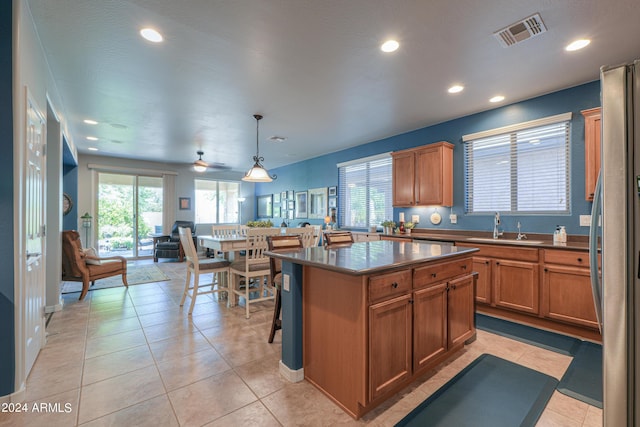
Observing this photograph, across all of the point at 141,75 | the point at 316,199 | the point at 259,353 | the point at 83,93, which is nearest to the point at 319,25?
the point at 141,75

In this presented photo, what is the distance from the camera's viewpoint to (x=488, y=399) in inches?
75.6

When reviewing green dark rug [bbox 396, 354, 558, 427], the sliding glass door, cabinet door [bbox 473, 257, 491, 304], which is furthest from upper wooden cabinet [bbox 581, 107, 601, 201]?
the sliding glass door

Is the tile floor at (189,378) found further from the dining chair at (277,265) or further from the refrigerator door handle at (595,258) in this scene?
the refrigerator door handle at (595,258)

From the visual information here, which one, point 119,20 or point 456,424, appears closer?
point 456,424

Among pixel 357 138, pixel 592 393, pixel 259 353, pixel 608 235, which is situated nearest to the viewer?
pixel 608 235

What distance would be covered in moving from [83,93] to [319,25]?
332 centimetres

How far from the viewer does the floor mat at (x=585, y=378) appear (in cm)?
194

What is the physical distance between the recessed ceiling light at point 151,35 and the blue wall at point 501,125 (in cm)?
403

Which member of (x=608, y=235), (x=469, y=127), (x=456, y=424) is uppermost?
(x=469, y=127)

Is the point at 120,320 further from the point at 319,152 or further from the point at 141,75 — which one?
the point at 319,152

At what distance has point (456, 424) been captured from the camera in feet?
5.53

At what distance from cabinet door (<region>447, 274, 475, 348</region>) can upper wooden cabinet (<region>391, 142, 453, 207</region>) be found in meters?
1.98

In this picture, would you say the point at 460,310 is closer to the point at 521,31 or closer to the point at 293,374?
the point at 293,374

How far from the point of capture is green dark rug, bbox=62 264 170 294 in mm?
4880
